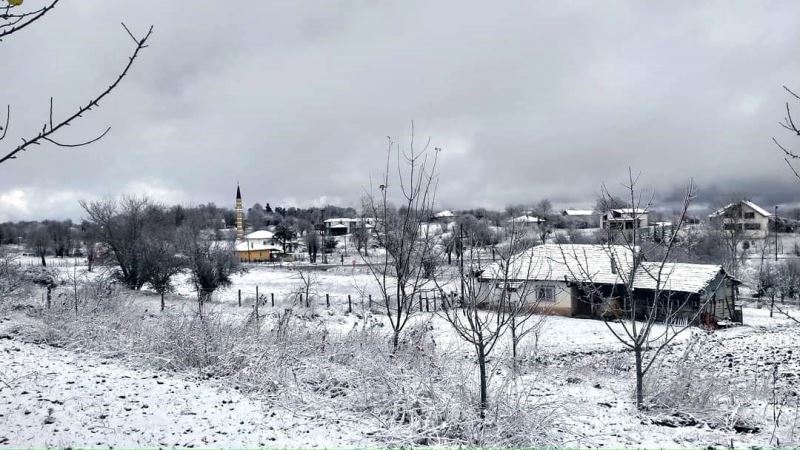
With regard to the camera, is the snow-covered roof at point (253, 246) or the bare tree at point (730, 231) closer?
the bare tree at point (730, 231)

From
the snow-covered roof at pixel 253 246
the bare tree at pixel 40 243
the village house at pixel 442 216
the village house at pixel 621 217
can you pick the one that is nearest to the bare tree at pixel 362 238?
the village house at pixel 442 216

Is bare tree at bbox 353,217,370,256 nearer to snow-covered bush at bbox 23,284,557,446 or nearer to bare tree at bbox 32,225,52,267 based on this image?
snow-covered bush at bbox 23,284,557,446

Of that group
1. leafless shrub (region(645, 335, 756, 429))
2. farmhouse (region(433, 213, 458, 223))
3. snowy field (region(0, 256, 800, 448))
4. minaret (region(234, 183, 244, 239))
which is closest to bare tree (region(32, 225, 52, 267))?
minaret (region(234, 183, 244, 239))

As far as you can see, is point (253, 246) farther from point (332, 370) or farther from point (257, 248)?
point (332, 370)

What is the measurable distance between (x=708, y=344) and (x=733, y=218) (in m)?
29.6

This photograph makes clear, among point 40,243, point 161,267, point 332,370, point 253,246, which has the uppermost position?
point 40,243

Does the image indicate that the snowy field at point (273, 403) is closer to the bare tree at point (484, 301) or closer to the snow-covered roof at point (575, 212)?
the bare tree at point (484, 301)

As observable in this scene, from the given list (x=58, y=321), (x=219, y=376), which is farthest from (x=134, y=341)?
(x=58, y=321)

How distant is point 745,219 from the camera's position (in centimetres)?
5188

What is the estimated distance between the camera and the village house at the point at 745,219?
39656 millimetres

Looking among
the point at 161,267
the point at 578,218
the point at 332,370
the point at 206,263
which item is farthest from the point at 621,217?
the point at 578,218

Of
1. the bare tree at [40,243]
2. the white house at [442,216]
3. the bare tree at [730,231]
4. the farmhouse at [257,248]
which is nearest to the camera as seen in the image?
the white house at [442,216]

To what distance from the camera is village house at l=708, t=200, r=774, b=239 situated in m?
39.7

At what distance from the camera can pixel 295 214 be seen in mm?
149750
